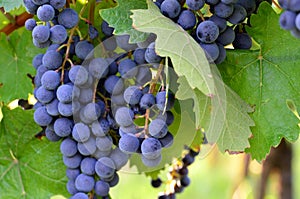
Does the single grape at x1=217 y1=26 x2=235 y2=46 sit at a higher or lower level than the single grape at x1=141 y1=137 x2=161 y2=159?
higher

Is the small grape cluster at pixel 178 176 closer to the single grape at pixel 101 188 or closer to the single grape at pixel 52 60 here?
the single grape at pixel 101 188

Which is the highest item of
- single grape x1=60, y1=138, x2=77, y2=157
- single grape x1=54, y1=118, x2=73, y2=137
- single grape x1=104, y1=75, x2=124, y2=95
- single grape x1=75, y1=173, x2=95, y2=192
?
single grape x1=104, y1=75, x2=124, y2=95

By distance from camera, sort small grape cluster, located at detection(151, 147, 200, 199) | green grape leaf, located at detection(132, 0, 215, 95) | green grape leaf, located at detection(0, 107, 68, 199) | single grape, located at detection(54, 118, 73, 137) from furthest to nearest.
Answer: small grape cluster, located at detection(151, 147, 200, 199) → green grape leaf, located at detection(0, 107, 68, 199) → single grape, located at detection(54, 118, 73, 137) → green grape leaf, located at detection(132, 0, 215, 95)

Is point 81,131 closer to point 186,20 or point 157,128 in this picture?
point 157,128

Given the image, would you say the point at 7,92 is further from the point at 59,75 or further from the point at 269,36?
the point at 269,36

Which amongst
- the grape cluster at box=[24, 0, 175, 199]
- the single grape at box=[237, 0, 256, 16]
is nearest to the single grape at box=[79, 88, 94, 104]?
the grape cluster at box=[24, 0, 175, 199]

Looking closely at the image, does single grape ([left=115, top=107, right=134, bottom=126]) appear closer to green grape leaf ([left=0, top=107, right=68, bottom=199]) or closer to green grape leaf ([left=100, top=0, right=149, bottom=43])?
green grape leaf ([left=100, top=0, right=149, bottom=43])

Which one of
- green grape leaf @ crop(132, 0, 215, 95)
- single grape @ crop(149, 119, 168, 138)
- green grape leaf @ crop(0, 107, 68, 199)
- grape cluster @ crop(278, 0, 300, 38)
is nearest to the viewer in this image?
grape cluster @ crop(278, 0, 300, 38)

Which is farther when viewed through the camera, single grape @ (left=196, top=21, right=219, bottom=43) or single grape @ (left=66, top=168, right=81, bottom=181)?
single grape @ (left=66, top=168, right=81, bottom=181)
